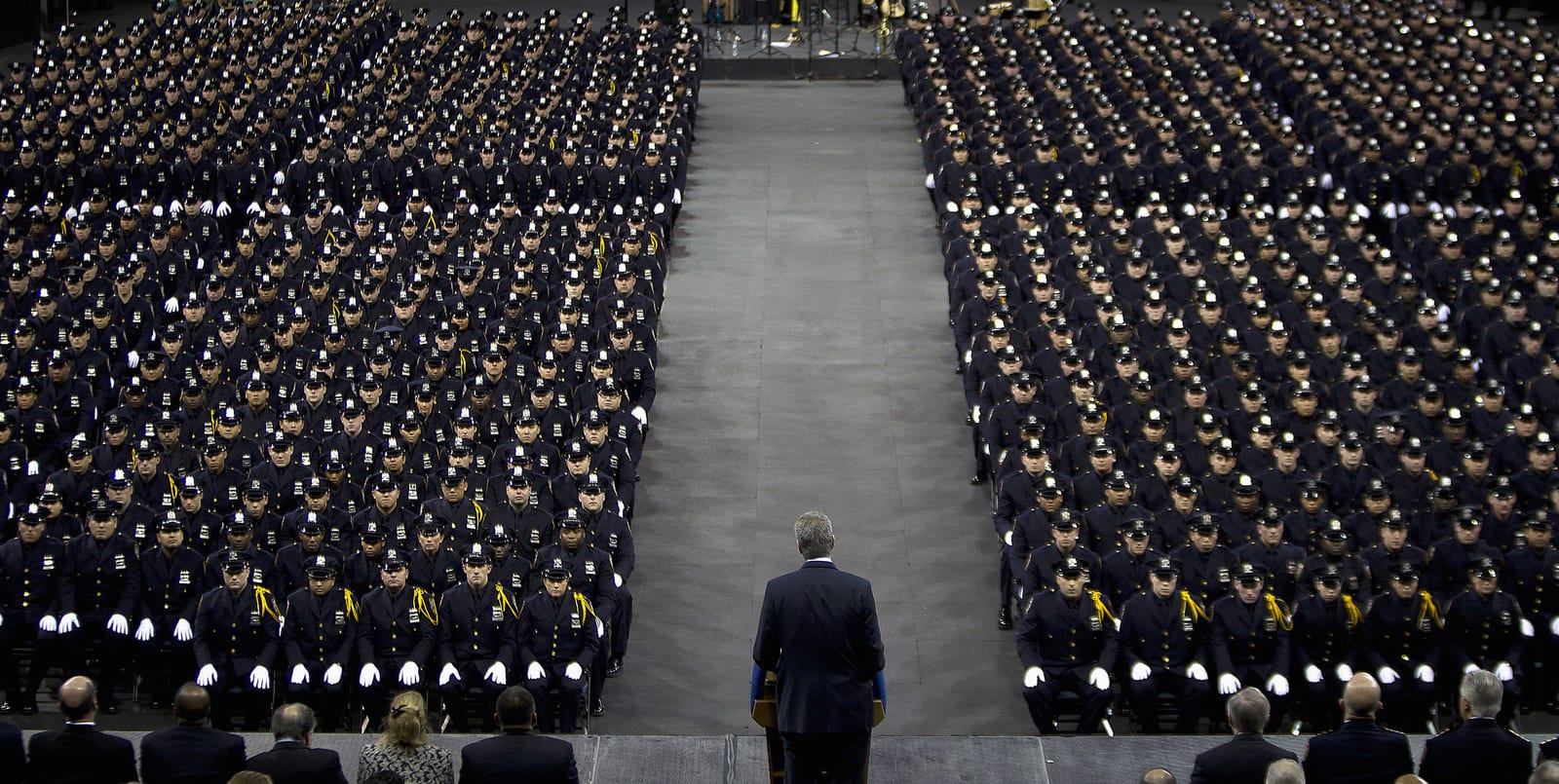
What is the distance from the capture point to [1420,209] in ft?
61.2

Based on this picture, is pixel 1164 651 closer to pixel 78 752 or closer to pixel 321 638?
pixel 321 638

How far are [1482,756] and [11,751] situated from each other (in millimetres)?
5709

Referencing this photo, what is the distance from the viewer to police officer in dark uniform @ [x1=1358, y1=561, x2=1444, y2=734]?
35.1 ft

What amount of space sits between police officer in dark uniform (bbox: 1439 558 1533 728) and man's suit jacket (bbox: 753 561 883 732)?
Answer: 5.26 metres

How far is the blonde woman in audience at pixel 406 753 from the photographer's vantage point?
7.00 m

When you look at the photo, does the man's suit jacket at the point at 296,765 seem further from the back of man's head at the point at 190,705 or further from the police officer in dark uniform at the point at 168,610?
the police officer in dark uniform at the point at 168,610

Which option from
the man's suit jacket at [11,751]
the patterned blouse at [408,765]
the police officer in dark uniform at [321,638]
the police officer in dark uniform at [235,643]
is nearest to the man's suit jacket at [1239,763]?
the patterned blouse at [408,765]

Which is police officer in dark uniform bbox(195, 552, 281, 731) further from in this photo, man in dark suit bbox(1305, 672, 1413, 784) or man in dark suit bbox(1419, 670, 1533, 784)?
man in dark suit bbox(1419, 670, 1533, 784)

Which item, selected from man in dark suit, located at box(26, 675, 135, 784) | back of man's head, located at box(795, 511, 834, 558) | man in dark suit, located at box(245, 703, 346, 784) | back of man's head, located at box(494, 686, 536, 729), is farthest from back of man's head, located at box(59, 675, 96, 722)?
back of man's head, located at box(795, 511, 834, 558)

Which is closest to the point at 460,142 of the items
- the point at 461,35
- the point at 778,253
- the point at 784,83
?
the point at 778,253

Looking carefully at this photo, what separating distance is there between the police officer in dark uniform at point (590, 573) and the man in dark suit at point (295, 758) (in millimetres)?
3977

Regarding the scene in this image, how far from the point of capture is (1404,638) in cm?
1079

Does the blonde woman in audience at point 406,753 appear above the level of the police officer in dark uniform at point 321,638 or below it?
above

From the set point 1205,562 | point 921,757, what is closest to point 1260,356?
point 1205,562
